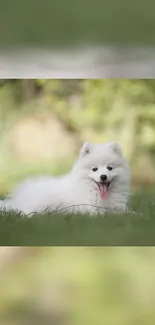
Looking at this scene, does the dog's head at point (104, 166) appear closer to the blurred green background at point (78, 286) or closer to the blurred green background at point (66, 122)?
the blurred green background at point (66, 122)

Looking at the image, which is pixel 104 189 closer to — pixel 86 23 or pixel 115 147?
pixel 115 147

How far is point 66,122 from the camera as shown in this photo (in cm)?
191

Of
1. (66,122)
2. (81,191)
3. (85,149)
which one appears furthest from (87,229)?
(66,122)

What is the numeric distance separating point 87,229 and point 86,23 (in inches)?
28.1

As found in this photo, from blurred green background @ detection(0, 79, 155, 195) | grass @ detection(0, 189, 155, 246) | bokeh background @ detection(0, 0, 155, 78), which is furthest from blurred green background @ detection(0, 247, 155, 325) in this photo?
bokeh background @ detection(0, 0, 155, 78)

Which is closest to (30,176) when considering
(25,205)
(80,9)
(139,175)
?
(25,205)

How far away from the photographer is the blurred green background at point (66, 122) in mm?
1896

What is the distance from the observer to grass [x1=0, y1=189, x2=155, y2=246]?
186 centimetres

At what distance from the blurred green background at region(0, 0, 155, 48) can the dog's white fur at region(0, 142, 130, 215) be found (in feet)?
1.23

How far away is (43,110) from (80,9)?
375 mm

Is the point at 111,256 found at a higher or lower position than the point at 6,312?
higher

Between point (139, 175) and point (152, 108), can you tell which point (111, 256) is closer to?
point (139, 175)

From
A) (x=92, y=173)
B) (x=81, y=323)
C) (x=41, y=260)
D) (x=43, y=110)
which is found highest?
(x=43, y=110)

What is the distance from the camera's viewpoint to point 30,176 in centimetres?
189
